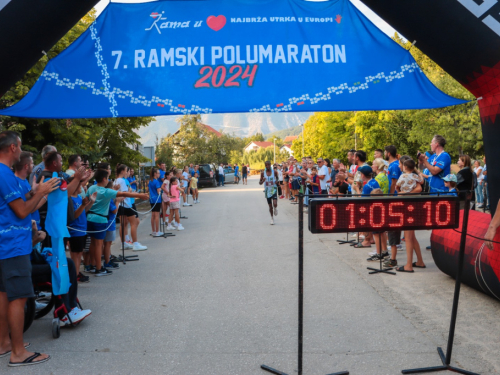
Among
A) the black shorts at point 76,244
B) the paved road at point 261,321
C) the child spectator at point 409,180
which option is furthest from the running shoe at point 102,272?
the child spectator at point 409,180

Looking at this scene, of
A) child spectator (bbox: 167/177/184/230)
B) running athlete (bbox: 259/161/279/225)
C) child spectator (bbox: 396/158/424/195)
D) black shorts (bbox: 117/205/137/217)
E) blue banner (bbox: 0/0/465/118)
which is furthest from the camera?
running athlete (bbox: 259/161/279/225)

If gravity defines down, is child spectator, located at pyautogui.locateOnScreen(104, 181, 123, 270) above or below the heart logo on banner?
below

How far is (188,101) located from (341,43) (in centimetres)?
184

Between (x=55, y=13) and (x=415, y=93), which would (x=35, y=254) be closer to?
(x=55, y=13)

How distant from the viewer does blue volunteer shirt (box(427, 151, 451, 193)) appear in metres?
8.47

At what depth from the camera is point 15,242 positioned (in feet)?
14.3

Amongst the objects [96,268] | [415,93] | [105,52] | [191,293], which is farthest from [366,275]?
[105,52]

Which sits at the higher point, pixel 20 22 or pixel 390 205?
pixel 20 22

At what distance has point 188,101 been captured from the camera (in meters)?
5.13

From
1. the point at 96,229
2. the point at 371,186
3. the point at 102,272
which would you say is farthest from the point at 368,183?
the point at 102,272

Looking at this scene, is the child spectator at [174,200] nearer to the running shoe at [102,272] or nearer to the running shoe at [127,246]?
the running shoe at [127,246]

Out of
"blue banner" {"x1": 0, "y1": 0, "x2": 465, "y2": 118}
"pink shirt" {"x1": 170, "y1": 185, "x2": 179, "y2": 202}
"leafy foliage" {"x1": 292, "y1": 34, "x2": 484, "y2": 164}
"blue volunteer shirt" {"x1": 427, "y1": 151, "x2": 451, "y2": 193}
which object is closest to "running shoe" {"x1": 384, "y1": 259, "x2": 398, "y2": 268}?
"blue volunteer shirt" {"x1": 427, "y1": 151, "x2": 451, "y2": 193}

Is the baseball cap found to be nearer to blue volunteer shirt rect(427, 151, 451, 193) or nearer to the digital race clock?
blue volunteer shirt rect(427, 151, 451, 193)

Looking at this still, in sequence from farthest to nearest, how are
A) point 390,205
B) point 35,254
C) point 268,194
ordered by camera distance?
point 268,194 < point 35,254 < point 390,205
